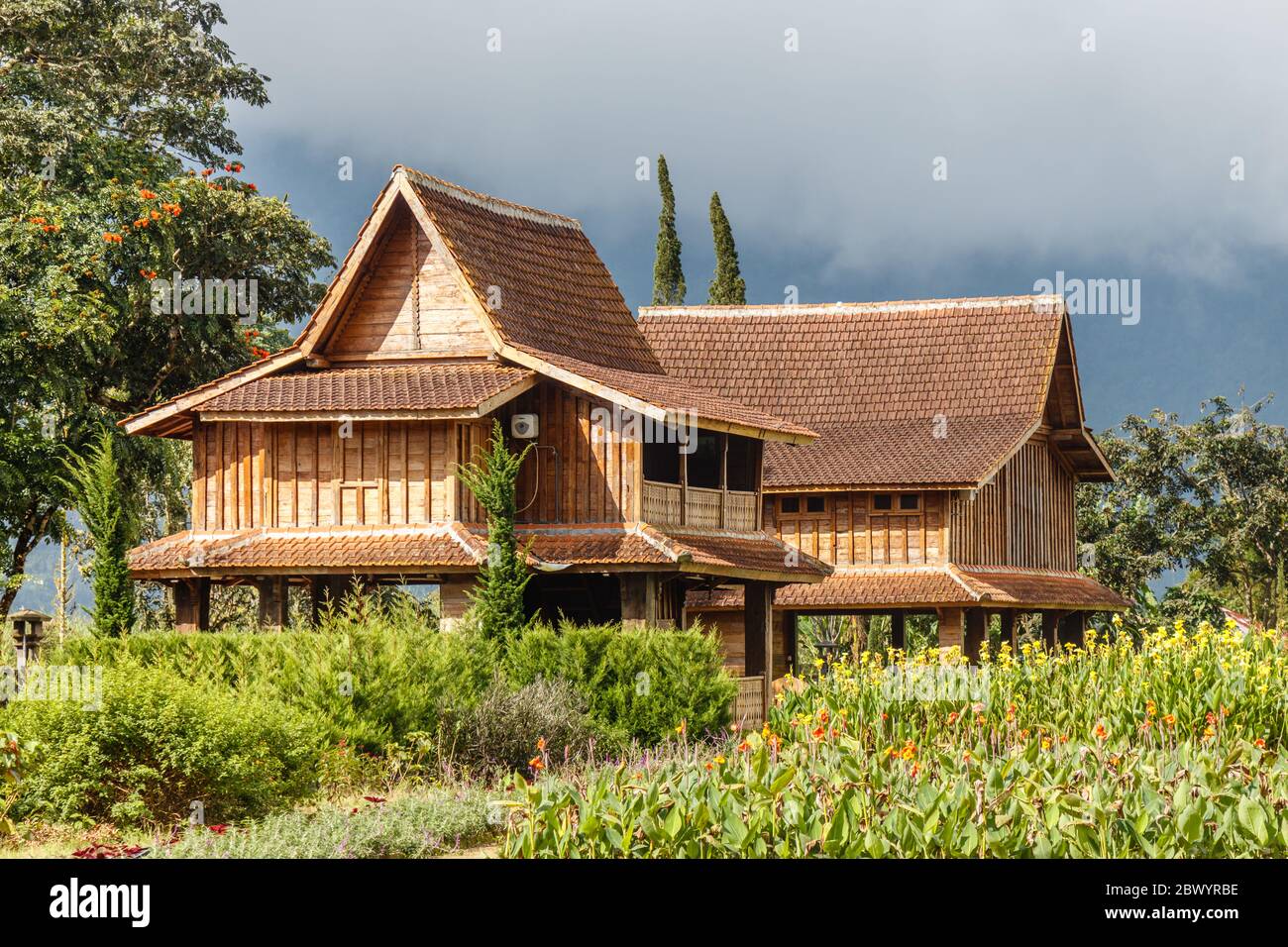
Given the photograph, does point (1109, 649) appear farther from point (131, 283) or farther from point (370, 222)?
point (131, 283)

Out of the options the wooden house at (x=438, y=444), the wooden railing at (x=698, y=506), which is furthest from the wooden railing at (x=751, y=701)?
the wooden railing at (x=698, y=506)

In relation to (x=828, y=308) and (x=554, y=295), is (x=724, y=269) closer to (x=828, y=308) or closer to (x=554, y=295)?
(x=828, y=308)

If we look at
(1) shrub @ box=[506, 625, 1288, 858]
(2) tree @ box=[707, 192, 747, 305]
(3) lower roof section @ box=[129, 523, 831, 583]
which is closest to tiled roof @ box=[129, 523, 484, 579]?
(3) lower roof section @ box=[129, 523, 831, 583]

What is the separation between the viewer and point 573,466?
1136 inches

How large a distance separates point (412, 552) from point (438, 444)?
1.96 meters

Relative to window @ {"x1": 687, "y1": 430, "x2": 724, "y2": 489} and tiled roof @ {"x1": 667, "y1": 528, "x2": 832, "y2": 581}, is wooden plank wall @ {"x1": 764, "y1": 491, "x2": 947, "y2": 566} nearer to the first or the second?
window @ {"x1": 687, "y1": 430, "x2": 724, "y2": 489}

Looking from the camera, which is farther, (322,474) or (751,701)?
(751,701)

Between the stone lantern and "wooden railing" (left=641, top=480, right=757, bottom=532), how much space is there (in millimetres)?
9789

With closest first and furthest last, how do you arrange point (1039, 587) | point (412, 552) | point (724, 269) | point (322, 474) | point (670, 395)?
1. point (412, 552)
2. point (322, 474)
3. point (670, 395)
4. point (1039, 587)
5. point (724, 269)

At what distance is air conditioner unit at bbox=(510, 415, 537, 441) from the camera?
29062mm

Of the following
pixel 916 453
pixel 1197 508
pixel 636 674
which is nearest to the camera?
pixel 636 674

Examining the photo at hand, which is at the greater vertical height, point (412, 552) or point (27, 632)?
point (412, 552)

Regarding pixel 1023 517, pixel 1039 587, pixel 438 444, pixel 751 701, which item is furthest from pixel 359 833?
pixel 1023 517

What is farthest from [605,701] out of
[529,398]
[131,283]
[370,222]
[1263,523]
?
[1263,523]
